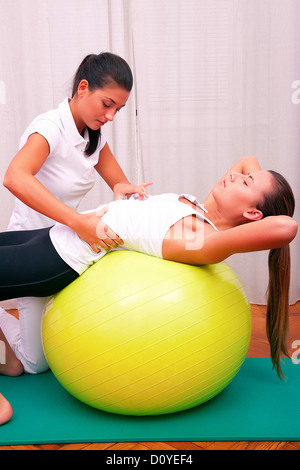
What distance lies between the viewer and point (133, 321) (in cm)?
132

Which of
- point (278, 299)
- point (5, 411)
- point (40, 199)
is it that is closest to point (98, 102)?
point (40, 199)

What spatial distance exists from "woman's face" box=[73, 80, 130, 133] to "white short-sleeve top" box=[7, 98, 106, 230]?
0.06 m

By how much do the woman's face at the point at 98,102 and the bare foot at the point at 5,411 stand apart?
0.96m

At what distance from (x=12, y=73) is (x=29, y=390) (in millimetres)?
1708

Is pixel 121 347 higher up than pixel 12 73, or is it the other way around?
pixel 12 73

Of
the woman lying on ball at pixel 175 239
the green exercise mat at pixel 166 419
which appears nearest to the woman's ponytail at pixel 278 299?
the woman lying on ball at pixel 175 239

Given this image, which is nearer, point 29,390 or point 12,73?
point 29,390

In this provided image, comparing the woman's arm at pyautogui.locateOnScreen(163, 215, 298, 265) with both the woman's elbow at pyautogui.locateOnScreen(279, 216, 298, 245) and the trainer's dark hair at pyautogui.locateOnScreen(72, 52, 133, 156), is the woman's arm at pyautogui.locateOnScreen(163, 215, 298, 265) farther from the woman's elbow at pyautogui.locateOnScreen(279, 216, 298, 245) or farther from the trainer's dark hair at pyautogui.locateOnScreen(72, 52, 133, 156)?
the trainer's dark hair at pyautogui.locateOnScreen(72, 52, 133, 156)

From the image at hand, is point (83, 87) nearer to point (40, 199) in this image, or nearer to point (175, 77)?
point (40, 199)

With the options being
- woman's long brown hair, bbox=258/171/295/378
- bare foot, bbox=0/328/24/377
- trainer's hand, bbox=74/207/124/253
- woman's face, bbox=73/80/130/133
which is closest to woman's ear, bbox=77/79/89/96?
woman's face, bbox=73/80/130/133

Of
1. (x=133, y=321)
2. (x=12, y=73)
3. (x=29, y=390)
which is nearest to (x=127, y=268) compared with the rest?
(x=133, y=321)

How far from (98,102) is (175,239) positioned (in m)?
0.60

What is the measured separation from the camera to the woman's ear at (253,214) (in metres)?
1.41
